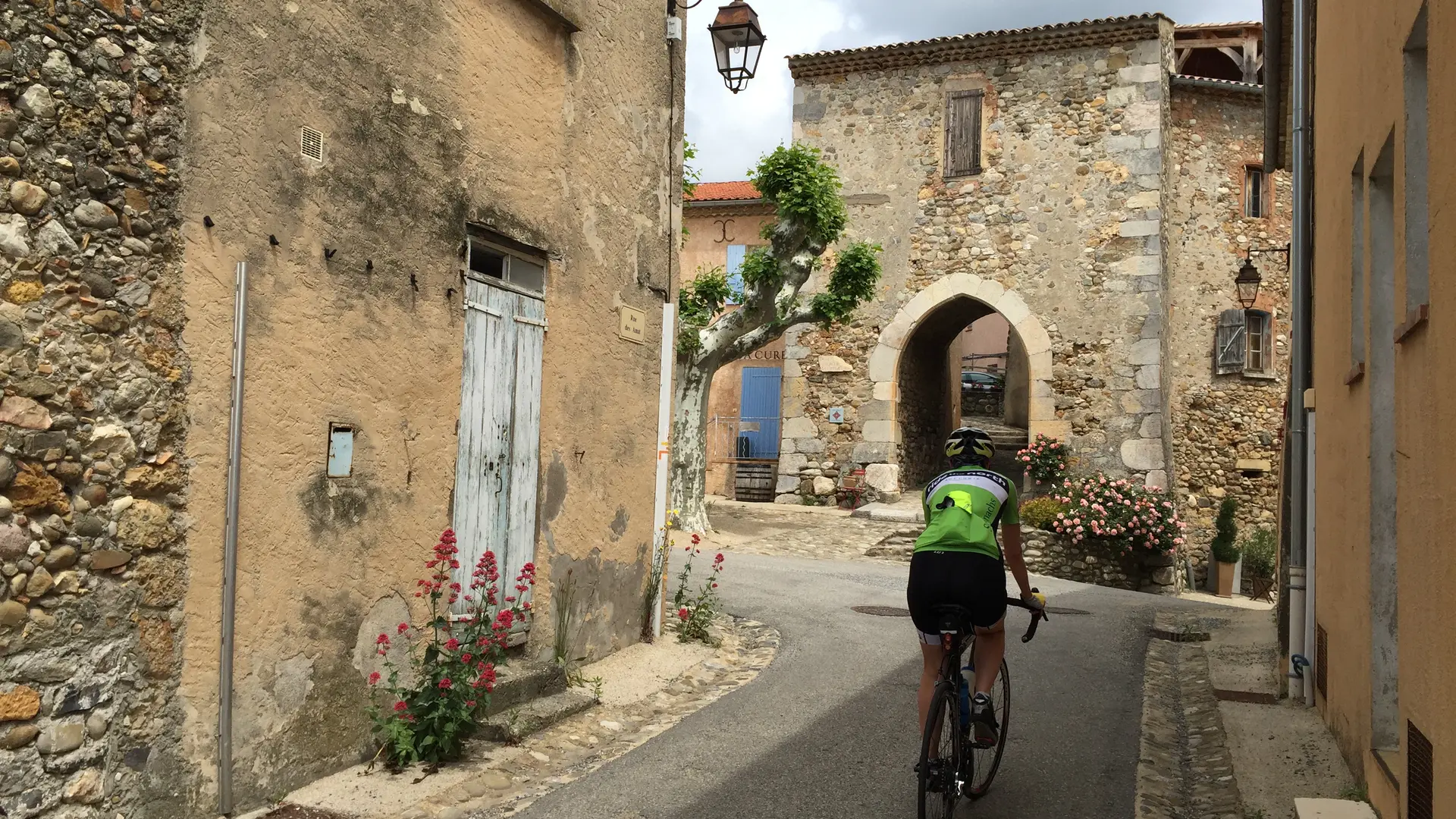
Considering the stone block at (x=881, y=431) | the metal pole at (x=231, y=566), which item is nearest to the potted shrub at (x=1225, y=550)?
the stone block at (x=881, y=431)

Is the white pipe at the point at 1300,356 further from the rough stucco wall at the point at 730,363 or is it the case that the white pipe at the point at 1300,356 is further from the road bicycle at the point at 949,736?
the rough stucco wall at the point at 730,363

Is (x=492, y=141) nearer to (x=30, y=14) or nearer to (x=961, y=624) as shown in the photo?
(x=30, y=14)

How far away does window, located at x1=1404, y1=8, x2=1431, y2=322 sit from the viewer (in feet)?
12.4

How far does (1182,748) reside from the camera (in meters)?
5.74

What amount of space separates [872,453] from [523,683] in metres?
13.2

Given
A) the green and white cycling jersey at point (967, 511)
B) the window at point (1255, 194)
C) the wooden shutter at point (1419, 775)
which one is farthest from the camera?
the window at point (1255, 194)

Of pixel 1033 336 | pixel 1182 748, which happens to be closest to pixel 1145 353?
pixel 1033 336

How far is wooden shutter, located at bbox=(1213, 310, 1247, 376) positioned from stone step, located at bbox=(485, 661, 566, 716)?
1644 centimetres

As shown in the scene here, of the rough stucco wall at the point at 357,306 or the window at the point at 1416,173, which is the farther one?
the rough stucco wall at the point at 357,306

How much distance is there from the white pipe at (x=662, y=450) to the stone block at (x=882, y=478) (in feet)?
34.8

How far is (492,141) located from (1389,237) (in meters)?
4.32

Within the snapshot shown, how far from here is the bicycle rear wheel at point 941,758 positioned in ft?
13.0

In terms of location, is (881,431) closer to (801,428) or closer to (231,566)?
(801,428)

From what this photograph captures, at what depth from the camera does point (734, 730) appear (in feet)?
19.0
